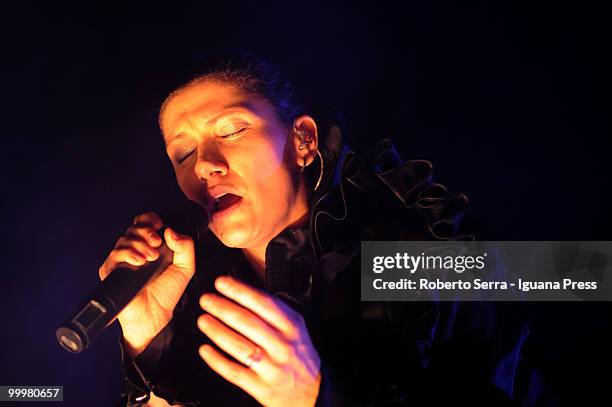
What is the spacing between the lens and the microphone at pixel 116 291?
853 mm

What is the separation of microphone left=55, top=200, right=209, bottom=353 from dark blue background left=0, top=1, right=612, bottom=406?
564 mm

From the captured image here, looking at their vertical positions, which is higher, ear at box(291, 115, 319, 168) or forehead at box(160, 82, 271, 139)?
forehead at box(160, 82, 271, 139)

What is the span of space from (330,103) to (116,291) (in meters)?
1.13

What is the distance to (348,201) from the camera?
4.82 ft

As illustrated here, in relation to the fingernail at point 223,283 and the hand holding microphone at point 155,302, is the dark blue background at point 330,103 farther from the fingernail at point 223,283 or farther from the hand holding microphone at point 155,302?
the fingernail at point 223,283

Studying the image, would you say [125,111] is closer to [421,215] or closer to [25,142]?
[25,142]

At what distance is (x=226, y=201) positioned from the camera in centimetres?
137

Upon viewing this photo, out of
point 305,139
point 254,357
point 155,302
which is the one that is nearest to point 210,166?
point 305,139

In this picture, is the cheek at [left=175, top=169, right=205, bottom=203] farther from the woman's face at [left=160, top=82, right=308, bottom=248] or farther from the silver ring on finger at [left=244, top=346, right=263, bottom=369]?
the silver ring on finger at [left=244, top=346, right=263, bottom=369]

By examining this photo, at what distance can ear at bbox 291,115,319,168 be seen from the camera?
1.54 meters

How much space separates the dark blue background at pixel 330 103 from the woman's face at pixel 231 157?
0.20m

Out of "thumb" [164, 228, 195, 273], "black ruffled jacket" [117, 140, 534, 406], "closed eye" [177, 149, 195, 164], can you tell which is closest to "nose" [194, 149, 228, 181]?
"closed eye" [177, 149, 195, 164]

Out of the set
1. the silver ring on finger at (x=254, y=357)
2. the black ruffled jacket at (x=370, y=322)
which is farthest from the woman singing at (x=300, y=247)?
the silver ring on finger at (x=254, y=357)

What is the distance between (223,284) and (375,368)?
545mm
